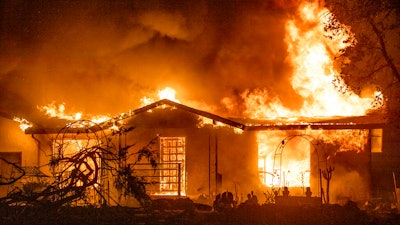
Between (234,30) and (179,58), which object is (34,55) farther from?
(234,30)

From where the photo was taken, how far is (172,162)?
20297mm

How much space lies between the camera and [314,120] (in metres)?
21.2

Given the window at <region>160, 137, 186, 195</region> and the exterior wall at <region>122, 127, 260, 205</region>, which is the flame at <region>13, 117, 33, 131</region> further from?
the window at <region>160, 137, 186, 195</region>

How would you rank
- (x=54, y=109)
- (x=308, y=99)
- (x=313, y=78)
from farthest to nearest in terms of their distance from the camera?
(x=54, y=109)
(x=313, y=78)
(x=308, y=99)

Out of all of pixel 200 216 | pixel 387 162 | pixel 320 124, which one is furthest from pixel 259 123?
pixel 387 162

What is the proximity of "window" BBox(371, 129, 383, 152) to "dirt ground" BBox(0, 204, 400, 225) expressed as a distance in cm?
809

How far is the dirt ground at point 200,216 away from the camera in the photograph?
1366cm

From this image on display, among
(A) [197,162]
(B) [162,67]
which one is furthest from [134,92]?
(A) [197,162]

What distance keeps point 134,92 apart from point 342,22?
1560cm

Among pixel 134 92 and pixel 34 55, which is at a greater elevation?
pixel 34 55

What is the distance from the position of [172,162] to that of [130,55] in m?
14.5

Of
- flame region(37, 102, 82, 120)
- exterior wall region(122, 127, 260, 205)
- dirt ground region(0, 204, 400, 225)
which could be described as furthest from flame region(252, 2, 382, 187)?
flame region(37, 102, 82, 120)

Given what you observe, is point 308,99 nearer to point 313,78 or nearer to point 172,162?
point 313,78

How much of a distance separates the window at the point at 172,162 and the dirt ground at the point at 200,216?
555cm
